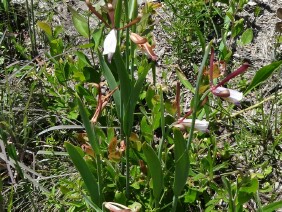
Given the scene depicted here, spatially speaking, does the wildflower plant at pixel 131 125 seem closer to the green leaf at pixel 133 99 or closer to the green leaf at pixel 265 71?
the green leaf at pixel 133 99

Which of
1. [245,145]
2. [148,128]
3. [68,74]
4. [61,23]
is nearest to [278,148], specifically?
[245,145]

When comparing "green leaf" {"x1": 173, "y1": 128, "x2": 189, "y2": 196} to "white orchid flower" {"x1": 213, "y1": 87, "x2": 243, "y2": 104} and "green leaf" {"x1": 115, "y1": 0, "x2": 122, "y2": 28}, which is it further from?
"green leaf" {"x1": 115, "y1": 0, "x2": 122, "y2": 28}

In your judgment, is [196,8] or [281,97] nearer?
[281,97]

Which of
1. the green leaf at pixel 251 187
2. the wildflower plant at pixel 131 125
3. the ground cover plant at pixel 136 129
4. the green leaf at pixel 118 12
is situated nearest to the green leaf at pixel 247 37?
the ground cover plant at pixel 136 129

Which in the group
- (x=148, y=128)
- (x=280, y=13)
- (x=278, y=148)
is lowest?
(x=278, y=148)

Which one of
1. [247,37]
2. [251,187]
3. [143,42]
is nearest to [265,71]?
[251,187]

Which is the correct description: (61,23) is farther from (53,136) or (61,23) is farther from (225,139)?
(225,139)

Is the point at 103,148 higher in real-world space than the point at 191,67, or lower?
lower
